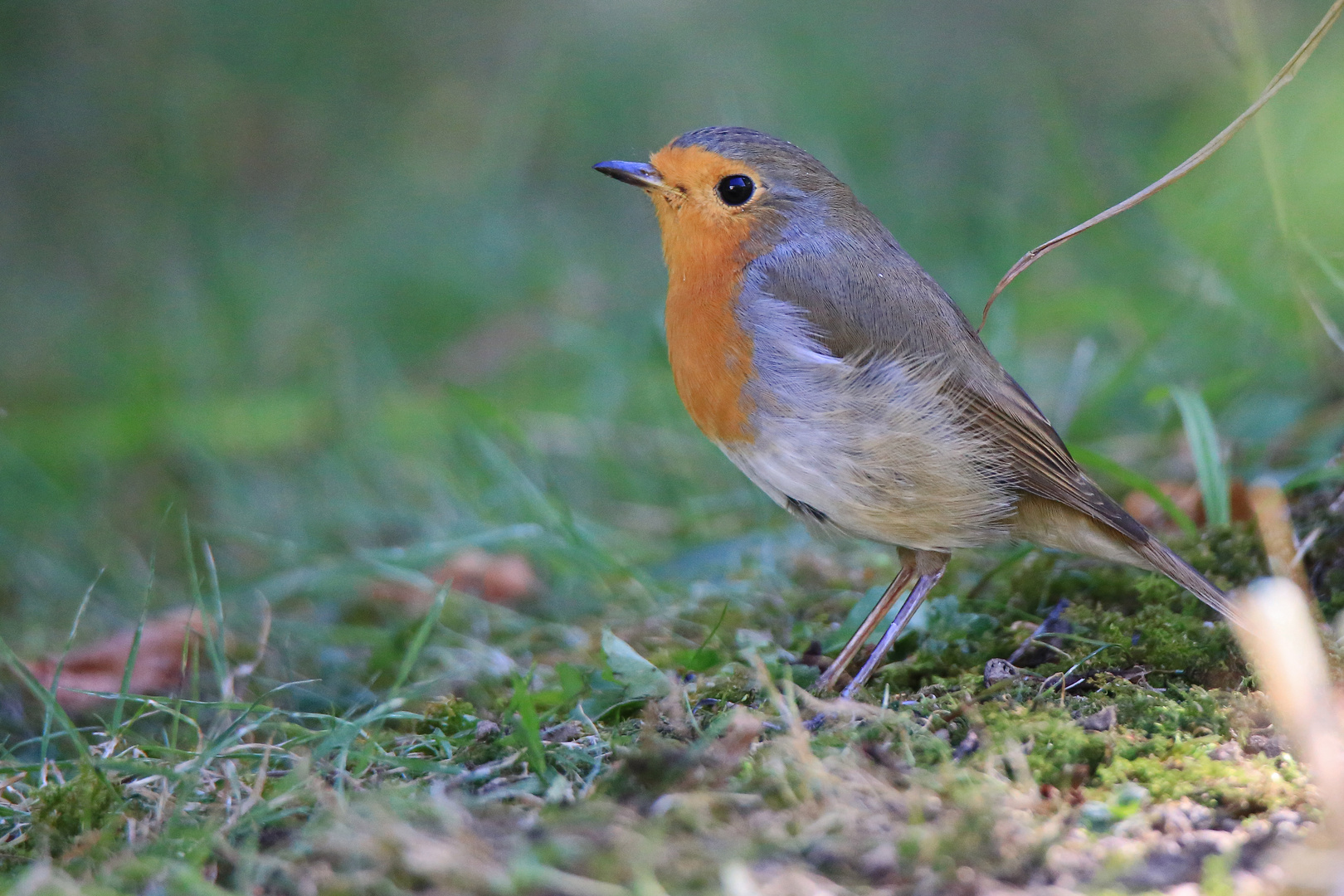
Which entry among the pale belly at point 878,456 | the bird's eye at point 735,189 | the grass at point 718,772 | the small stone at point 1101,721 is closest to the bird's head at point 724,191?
the bird's eye at point 735,189

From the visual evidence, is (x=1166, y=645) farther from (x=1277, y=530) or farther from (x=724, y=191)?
(x=724, y=191)

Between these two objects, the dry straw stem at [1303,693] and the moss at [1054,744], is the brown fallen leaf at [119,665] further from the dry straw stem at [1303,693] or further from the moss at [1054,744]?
the dry straw stem at [1303,693]

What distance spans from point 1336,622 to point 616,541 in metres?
2.31

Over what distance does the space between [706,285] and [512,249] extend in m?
4.23

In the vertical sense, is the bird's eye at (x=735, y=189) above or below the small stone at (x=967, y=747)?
above

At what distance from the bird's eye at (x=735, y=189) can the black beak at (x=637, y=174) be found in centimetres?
16

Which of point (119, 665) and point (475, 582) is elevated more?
point (475, 582)

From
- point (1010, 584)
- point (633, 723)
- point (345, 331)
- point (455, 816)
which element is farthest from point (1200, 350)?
point (345, 331)

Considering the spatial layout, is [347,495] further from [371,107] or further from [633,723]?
[371,107]

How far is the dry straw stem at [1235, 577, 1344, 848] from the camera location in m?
1.75

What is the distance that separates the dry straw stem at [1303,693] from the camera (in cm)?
175

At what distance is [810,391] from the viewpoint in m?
2.98

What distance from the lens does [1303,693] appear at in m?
2.10

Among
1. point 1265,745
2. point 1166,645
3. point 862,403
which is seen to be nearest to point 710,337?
point 862,403
